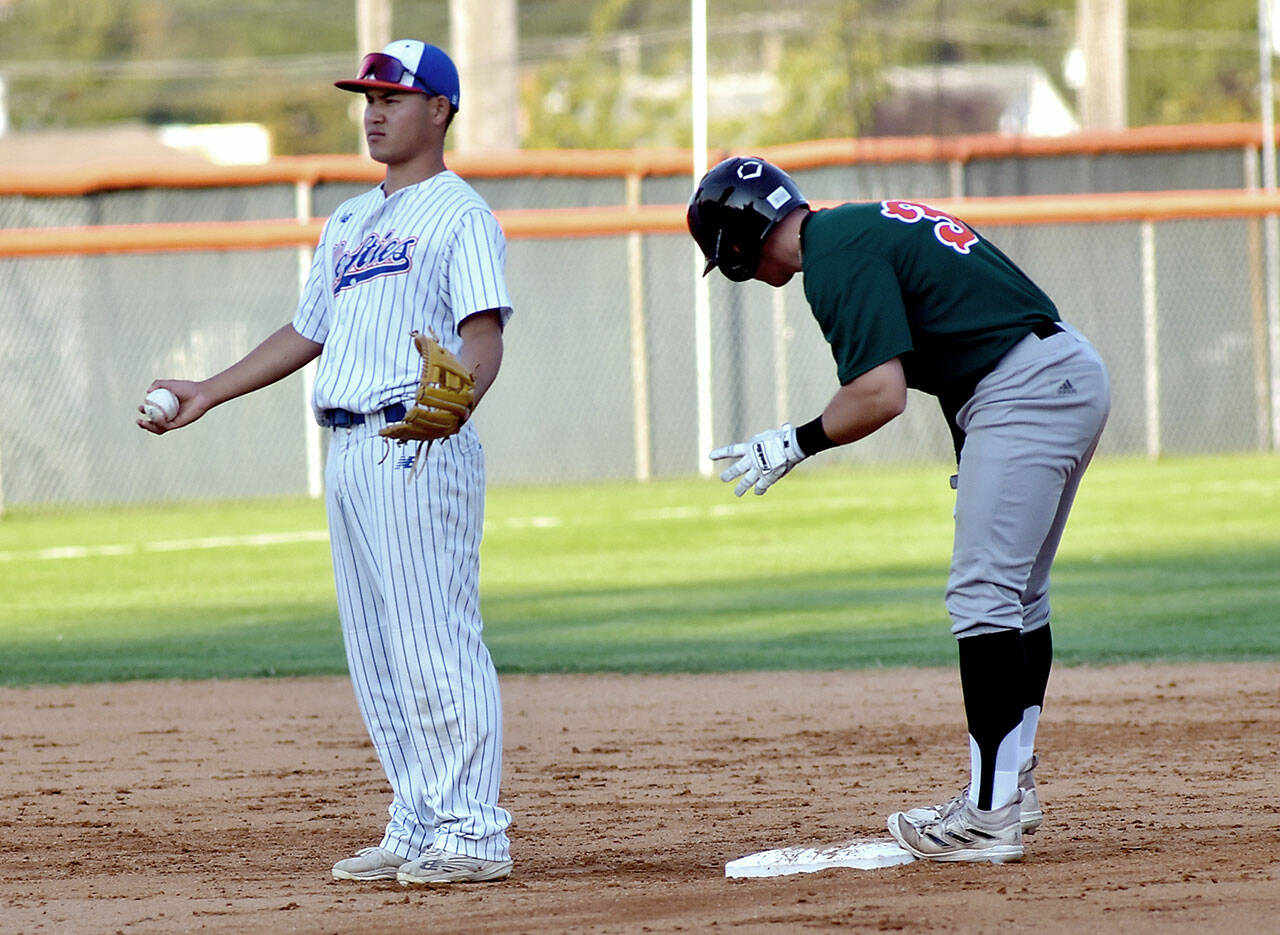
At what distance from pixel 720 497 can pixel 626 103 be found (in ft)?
92.6

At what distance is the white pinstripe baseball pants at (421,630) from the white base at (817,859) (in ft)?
1.93

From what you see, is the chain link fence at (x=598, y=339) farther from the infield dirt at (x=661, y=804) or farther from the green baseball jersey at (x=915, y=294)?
the green baseball jersey at (x=915, y=294)

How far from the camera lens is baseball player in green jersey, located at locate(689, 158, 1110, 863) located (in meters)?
4.13

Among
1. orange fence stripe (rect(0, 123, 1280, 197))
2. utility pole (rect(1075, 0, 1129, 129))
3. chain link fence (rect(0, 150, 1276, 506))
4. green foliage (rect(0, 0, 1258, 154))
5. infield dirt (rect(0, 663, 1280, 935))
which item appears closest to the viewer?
infield dirt (rect(0, 663, 1280, 935))

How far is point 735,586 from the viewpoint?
10508 mm

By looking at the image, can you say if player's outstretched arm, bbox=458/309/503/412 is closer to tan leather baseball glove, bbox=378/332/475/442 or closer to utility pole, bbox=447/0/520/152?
tan leather baseball glove, bbox=378/332/475/442

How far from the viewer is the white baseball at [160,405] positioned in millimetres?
4379

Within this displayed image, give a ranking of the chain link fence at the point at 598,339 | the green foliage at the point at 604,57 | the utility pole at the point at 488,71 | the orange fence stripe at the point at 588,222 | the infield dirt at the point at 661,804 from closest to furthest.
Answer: the infield dirt at the point at 661,804, the orange fence stripe at the point at 588,222, the chain link fence at the point at 598,339, the utility pole at the point at 488,71, the green foliage at the point at 604,57

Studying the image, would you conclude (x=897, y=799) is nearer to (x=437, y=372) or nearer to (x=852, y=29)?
(x=437, y=372)

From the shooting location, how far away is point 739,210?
4.28 m

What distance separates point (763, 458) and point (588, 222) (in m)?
12.8

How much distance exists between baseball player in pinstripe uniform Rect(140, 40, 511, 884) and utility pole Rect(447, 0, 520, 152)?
51.8 ft

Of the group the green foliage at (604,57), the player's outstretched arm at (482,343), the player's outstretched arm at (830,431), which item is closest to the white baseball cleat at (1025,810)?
the player's outstretched arm at (830,431)

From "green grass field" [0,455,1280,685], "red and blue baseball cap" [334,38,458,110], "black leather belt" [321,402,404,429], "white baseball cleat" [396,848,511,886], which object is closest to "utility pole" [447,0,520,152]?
"green grass field" [0,455,1280,685]
